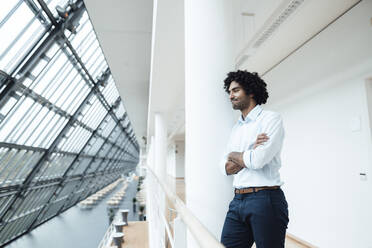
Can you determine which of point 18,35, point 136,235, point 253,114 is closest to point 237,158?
point 253,114

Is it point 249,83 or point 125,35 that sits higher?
point 125,35

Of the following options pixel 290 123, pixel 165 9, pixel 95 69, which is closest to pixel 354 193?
pixel 290 123

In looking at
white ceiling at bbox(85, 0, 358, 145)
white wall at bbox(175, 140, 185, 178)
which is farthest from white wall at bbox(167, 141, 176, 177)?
white ceiling at bbox(85, 0, 358, 145)

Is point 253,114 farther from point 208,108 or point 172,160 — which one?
point 172,160

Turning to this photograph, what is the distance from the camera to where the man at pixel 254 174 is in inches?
40.0

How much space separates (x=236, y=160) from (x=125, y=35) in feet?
10.4

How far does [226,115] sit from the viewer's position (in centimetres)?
132

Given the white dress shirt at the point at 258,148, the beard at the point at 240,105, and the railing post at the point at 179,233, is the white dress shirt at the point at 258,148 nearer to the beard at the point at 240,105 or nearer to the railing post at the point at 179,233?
the beard at the point at 240,105

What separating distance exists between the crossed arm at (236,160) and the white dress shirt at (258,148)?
19 mm

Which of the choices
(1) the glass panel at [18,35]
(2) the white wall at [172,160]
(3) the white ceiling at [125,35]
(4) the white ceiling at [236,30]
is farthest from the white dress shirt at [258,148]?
(2) the white wall at [172,160]

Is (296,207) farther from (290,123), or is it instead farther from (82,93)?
(82,93)

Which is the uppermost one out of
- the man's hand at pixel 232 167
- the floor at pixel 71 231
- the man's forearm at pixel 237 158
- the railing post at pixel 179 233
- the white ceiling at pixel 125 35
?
the white ceiling at pixel 125 35

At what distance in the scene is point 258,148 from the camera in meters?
1.02

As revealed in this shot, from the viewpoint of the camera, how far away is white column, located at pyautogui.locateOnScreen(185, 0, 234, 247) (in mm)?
1236
